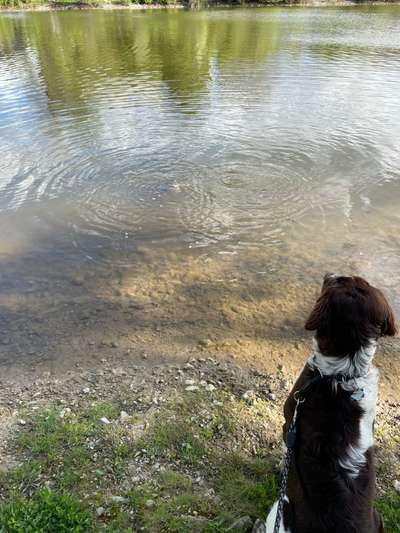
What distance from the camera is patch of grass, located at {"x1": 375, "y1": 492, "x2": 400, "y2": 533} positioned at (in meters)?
3.54

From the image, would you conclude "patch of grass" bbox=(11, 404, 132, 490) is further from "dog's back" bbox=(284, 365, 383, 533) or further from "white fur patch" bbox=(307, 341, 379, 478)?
"white fur patch" bbox=(307, 341, 379, 478)

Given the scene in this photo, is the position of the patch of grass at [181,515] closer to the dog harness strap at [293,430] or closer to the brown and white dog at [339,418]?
the brown and white dog at [339,418]

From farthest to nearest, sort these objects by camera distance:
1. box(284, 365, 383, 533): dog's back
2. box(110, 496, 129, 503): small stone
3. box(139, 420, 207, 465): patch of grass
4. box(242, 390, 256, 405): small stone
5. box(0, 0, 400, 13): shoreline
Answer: box(0, 0, 400, 13): shoreline, box(242, 390, 256, 405): small stone, box(139, 420, 207, 465): patch of grass, box(110, 496, 129, 503): small stone, box(284, 365, 383, 533): dog's back

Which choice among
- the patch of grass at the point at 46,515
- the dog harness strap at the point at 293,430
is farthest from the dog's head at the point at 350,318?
the patch of grass at the point at 46,515

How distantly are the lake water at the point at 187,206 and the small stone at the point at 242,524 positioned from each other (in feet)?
6.91

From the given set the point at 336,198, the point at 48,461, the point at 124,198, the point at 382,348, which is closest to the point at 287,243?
the point at 336,198

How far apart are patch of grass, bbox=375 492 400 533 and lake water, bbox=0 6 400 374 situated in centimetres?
208

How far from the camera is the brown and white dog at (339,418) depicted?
269 cm

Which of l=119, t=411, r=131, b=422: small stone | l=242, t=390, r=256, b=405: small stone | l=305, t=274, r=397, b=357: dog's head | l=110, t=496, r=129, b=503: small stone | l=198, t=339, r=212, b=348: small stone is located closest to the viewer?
l=305, t=274, r=397, b=357: dog's head

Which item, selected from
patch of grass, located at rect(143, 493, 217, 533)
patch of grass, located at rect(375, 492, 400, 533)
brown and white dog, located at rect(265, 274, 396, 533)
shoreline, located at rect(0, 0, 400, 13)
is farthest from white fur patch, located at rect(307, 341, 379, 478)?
shoreline, located at rect(0, 0, 400, 13)

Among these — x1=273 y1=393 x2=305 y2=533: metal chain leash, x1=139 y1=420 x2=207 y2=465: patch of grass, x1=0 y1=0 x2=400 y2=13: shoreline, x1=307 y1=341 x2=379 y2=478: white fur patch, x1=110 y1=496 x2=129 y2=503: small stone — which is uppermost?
x1=0 y1=0 x2=400 y2=13: shoreline

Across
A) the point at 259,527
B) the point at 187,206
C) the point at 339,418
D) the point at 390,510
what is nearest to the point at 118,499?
the point at 259,527

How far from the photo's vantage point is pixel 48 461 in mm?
4016

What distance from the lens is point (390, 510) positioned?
3.62 metres
